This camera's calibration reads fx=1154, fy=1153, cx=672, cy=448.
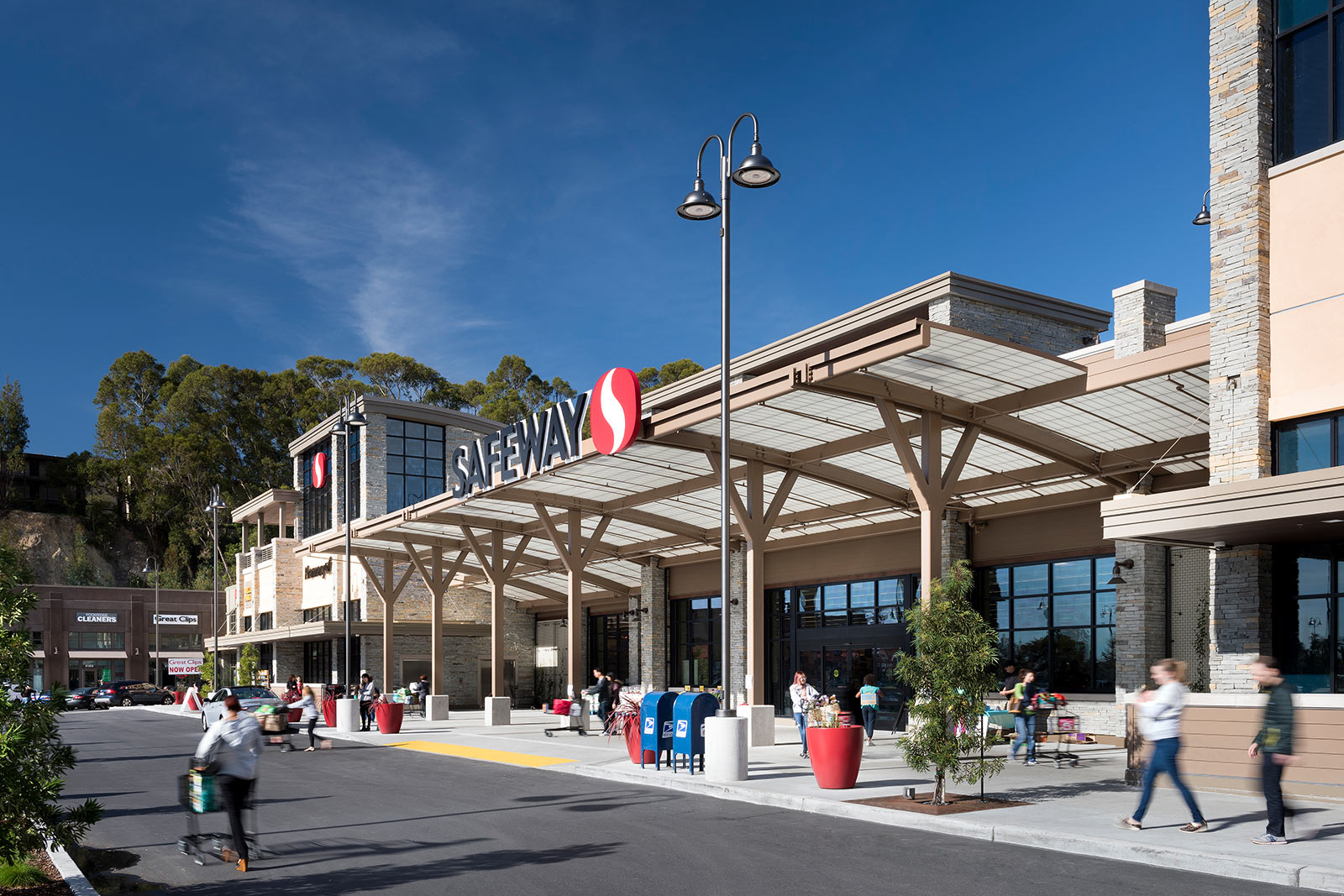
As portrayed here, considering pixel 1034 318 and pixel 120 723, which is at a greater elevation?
pixel 1034 318

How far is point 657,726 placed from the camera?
63.5ft

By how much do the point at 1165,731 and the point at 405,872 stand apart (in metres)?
7.53

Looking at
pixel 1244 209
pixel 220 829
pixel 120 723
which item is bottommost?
pixel 120 723

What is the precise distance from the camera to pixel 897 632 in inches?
1169

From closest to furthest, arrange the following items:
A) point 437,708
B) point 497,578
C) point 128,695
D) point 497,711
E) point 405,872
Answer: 1. point 405,872
2. point 497,711
3. point 497,578
4. point 437,708
5. point 128,695

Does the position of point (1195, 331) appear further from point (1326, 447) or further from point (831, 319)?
point (831, 319)

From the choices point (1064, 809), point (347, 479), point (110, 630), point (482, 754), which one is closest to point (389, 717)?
point (482, 754)

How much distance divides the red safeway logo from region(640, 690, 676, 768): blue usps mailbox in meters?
5.59

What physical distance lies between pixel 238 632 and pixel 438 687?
3266cm

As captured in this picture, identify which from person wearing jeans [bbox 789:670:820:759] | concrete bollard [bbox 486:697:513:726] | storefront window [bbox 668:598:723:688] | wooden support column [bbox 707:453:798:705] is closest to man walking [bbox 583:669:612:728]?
concrete bollard [bbox 486:697:513:726]

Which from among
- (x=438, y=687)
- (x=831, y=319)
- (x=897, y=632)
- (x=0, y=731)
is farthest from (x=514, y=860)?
(x=438, y=687)

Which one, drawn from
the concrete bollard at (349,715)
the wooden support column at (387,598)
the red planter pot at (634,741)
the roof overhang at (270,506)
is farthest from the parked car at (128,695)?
the red planter pot at (634,741)

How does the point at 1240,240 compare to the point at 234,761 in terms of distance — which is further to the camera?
the point at 1240,240

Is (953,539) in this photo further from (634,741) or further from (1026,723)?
(634,741)
